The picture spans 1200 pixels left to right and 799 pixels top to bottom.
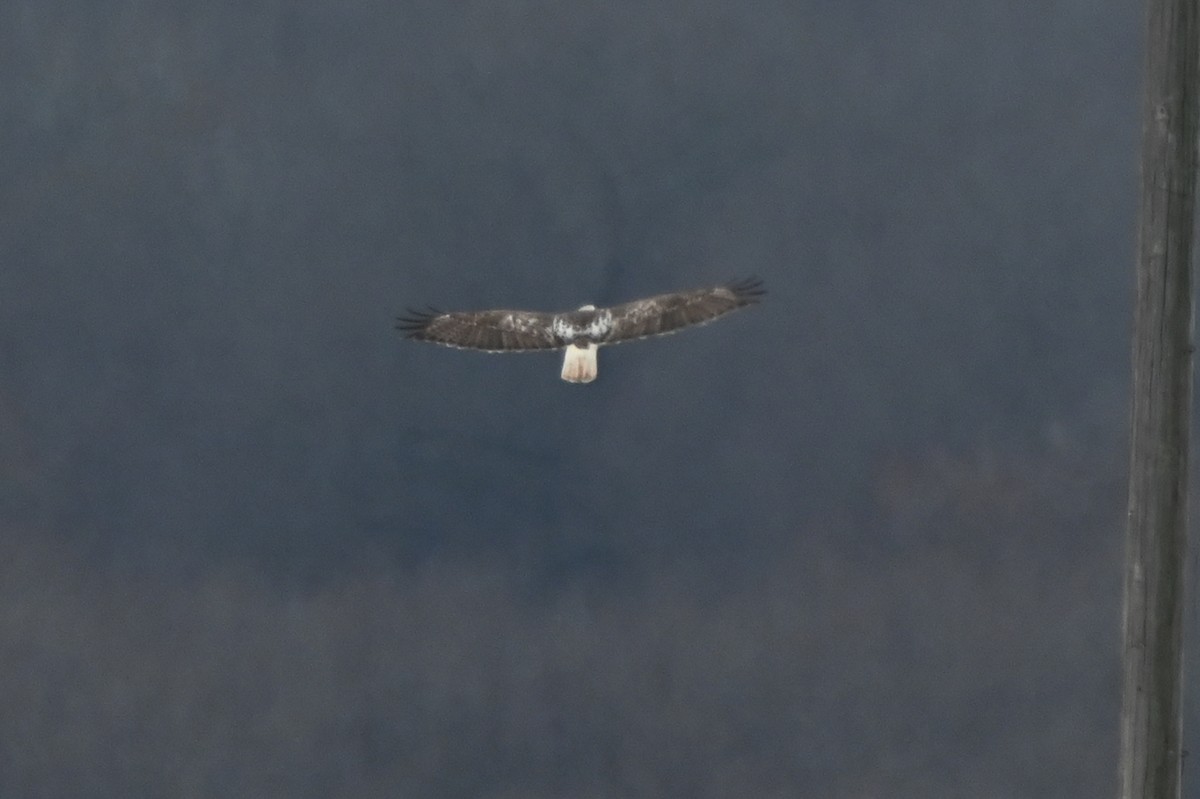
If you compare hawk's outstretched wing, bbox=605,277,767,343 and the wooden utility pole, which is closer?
the wooden utility pole

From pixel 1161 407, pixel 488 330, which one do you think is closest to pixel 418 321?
pixel 488 330

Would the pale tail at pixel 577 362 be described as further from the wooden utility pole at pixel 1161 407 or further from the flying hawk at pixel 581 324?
the wooden utility pole at pixel 1161 407

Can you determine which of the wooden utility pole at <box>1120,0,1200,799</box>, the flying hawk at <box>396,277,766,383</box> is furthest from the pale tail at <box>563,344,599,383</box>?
the wooden utility pole at <box>1120,0,1200,799</box>

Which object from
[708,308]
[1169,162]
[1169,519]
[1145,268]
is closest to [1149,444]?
[1169,519]

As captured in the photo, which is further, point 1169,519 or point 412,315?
point 412,315

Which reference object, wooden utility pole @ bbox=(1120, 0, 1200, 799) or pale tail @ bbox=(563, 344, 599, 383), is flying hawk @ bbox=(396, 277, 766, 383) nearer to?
pale tail @ bbox=(563, 344, 599, 383)

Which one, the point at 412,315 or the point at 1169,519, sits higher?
the point at 412,315

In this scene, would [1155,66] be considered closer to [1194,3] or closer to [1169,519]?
[1194,3]

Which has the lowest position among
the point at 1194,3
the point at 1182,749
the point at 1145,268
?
the point at 1182,749
